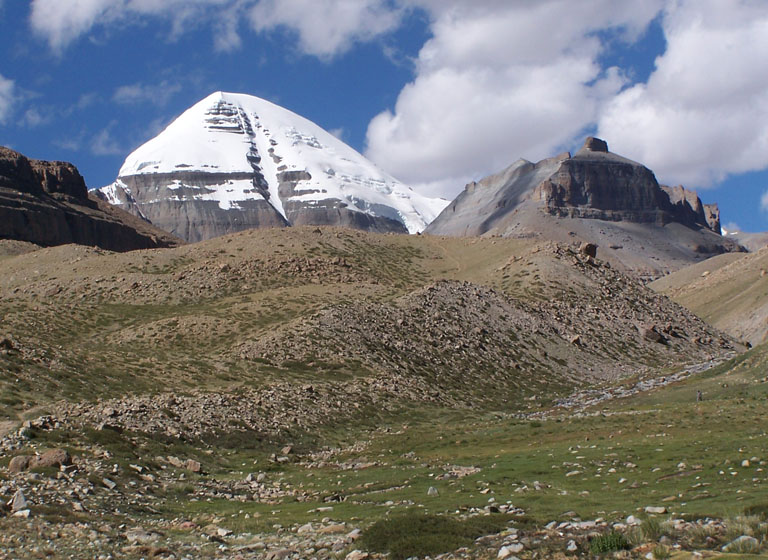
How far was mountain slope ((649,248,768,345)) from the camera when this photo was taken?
111725 mm

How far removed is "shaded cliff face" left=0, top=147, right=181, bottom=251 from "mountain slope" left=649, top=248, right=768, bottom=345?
4991 inches

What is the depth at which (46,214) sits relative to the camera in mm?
173875

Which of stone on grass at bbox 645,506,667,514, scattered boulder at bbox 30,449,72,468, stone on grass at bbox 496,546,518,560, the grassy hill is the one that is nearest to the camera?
stone on grass at bbox 496,546,518,560

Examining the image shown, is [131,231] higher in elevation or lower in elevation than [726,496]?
higher

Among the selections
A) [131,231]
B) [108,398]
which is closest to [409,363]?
[108,398]

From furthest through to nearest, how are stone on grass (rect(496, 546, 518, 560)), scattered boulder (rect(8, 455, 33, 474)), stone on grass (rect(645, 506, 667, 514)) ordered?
1. scattered boulder (rect(8, 455, 33, 474))
2. stone on grass (rect(645, 506, 667, 514))
3. stone on grass (rect(496, 546, 518, 560))

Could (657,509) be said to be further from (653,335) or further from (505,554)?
(653,335)

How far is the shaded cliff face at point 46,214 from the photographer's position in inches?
6550

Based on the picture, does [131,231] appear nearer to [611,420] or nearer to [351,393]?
[351,393]

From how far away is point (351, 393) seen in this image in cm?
5203

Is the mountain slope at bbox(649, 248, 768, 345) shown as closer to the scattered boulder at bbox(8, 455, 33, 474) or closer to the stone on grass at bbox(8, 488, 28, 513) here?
the scattered boulder at bbox(8, 455, 33, 474)

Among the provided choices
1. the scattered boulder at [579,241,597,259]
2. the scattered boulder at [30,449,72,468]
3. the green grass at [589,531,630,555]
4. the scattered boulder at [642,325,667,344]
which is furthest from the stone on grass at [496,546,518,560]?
the scattered boulder at [579,241,597,259]

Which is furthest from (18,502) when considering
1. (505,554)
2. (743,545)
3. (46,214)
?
(46,214)

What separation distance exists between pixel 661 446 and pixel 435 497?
10255mm
